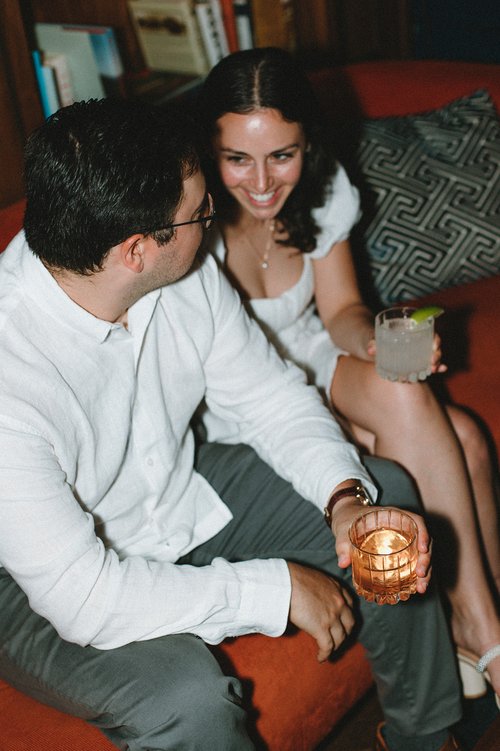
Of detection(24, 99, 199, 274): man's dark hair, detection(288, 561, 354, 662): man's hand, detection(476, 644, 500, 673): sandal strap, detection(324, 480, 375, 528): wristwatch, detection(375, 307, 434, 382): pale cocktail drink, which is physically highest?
detection(24, 99, 199, 274): man's dark hair

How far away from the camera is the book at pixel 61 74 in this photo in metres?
2.53

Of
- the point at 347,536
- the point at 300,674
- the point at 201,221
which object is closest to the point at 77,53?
the point at 201,221

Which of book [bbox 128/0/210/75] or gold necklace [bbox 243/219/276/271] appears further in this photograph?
book [bbox 128/0/210/75]

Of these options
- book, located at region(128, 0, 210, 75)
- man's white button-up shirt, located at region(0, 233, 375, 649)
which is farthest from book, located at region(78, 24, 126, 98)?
man's white button-up shirt, located at region(0, 233, 375, 649)

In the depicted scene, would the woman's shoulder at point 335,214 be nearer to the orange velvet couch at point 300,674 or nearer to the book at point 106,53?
the orange velvet couch at point 300,674

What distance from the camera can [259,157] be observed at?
179cm

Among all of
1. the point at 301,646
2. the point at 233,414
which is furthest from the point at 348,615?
the point at 233,414

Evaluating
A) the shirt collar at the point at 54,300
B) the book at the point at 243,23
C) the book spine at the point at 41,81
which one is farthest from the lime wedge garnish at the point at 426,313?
the book at the point at 243,23

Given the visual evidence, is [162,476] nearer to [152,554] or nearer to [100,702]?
[152,554]

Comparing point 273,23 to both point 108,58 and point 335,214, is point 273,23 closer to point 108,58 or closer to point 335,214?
point 108,58

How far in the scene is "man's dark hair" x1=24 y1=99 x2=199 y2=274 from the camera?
129 cm

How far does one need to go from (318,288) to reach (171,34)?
1.34m

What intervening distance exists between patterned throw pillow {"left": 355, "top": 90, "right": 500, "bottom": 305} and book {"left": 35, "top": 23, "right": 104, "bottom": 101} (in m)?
0.92

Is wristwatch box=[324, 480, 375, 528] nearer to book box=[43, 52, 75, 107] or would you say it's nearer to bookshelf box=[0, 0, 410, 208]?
bookshelf box=[0, 0, 410, 208]
